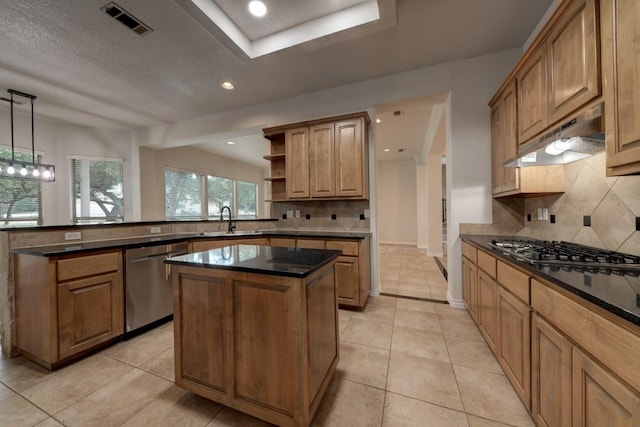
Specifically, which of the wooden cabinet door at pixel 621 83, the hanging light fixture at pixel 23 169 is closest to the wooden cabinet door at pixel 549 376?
the wooden cabinet door at pixel 621 83

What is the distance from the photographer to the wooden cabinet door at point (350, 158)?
119 inches

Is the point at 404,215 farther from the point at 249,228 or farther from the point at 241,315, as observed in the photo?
the point at 241,315

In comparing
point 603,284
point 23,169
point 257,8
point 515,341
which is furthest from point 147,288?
point 603,284

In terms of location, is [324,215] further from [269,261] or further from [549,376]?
[549,376]

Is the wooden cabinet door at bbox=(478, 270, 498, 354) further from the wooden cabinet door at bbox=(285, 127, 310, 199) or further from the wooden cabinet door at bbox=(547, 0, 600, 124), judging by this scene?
the wooden cabinet door at bbox=(285, 127, 310, 199)

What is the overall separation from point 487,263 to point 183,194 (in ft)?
21.4

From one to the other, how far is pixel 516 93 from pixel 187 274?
118 inches

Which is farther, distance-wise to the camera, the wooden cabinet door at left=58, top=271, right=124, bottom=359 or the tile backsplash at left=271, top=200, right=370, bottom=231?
the tile backsplash at left=271, top=200, right=370, bottom=231

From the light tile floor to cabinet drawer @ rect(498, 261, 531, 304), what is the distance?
0.69 metres

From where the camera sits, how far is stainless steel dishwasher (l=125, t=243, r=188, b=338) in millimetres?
2280

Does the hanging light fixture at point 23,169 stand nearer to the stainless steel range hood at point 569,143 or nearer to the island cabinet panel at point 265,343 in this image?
the island cabinet panel at point 265,343

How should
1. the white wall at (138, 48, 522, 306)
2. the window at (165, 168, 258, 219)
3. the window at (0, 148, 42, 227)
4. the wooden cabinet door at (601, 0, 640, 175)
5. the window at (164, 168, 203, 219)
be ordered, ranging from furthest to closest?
the window at (165, 168, 258, 219)
the window at (164, 168, 203, 219)
the window at (0, 148, 42, 227)
the white wall at (138, 48, 522, 306)
the wooden cabinet door at (601, 0, 640, 175)

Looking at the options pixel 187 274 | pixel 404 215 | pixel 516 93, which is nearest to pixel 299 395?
pixel 187 274

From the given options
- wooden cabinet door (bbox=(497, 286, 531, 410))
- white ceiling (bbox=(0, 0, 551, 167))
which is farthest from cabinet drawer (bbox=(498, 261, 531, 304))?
white ceiling (bbox=(0, 0, 551, 167))
